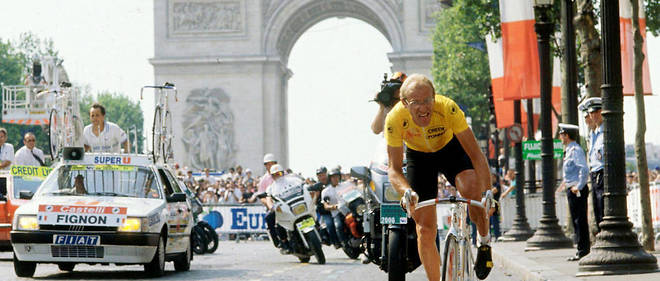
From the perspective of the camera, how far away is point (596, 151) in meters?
15.1

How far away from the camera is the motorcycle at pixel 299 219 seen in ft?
62.4

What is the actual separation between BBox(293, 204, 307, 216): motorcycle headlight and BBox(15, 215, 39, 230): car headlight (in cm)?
542

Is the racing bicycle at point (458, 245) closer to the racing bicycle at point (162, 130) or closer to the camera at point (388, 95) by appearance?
the camera at point (388, 95)

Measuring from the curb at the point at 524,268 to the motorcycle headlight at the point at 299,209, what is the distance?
273cm

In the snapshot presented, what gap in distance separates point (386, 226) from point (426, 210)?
107cm

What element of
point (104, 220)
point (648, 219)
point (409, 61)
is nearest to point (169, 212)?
point (104, 220)

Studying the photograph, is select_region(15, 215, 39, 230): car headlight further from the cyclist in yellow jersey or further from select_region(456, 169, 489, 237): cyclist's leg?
select_region(456, 169, 489, 237): cyclist's leg

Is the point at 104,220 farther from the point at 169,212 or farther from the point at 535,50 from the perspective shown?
the point at 535,50

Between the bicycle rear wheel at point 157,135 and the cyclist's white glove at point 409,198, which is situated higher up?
the bicycle rear wheel at point 157,135

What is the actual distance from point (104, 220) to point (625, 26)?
26.1 feet

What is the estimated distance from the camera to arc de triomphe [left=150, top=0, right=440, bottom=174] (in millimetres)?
62594

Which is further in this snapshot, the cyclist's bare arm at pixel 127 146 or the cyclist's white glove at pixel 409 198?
the cyclist's bare arm at pixel 127 146

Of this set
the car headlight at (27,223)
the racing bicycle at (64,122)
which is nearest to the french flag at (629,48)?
the racing bicycle at (64,122)

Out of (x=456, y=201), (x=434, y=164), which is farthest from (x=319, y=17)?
(x=456, y=201)
